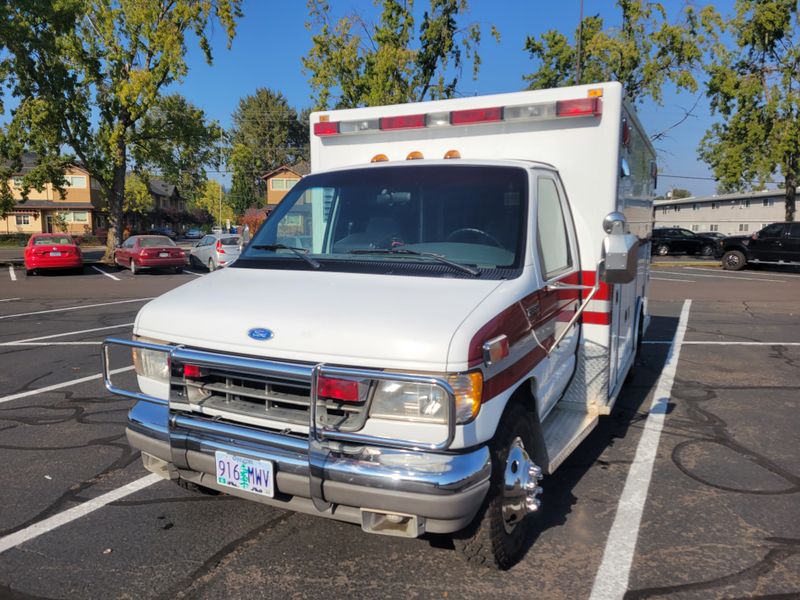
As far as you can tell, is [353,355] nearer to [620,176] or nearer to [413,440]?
[413,440]

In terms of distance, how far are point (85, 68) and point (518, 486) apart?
27.8 m

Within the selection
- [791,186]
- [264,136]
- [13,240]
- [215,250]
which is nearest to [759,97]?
[791,186]

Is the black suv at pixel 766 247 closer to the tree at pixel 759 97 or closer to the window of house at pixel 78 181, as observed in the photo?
the tree at pixel 759 97

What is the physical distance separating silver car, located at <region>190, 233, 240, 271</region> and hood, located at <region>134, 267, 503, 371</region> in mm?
17722

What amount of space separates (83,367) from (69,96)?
72.6 ft

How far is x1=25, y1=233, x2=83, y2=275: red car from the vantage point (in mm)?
21203

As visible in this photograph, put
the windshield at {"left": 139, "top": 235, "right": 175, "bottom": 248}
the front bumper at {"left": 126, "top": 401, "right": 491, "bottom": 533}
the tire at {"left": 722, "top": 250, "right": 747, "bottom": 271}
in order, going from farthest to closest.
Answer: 1. the tire at {"left": 722, "top": 250, "right": 747, "bottom": 271}
2. the windshield at {"left": 139, "top": 235, "right": 175, "bottom": 248}
3. the front bumper at {"left": 126, "top": 401, "right": 491, "bottom": 533}

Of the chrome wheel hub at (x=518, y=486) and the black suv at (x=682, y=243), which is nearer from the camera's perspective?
the chrome wheel hub at (x=518, y=486)

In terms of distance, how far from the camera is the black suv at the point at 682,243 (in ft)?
110

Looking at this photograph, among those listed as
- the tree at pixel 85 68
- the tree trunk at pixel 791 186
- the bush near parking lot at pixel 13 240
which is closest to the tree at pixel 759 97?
the tree trunk at pixel 791 186

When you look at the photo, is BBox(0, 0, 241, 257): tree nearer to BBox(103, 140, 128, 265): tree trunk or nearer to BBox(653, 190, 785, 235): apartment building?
BBox(103, 140, 128, 265): tree trunk

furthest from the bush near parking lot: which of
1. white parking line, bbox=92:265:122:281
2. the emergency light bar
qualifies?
the emergency light bar

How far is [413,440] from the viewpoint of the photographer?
264 centimetres

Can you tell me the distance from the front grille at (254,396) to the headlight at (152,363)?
0.54ft
